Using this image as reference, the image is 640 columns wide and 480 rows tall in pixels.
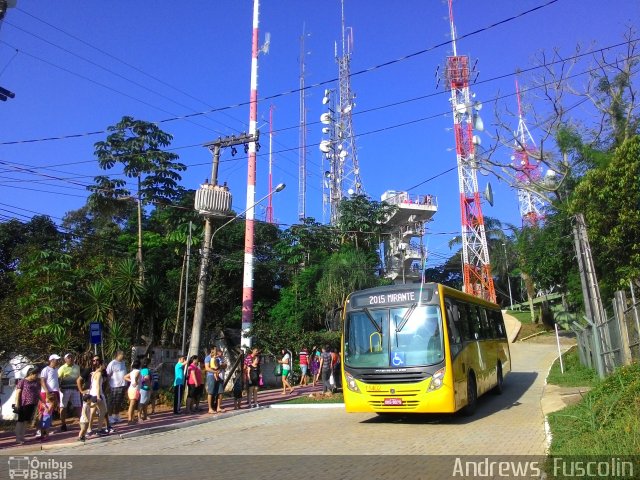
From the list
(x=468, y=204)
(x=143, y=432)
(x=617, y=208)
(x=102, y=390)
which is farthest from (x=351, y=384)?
(x=468, y=204)

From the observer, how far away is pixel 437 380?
10961 mm

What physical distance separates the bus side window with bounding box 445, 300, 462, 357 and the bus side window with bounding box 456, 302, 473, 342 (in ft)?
1.26

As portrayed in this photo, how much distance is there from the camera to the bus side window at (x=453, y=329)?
453 inches

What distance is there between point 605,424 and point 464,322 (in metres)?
5.60

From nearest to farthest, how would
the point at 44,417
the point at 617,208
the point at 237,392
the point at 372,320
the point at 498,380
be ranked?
1. the point at 44,417
2. the point at 372,320
3. the point at 237,392
4. the point at 498,380
5. the point at 617,208

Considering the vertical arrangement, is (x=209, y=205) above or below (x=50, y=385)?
above

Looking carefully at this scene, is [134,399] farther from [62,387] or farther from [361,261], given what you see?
[361,261]

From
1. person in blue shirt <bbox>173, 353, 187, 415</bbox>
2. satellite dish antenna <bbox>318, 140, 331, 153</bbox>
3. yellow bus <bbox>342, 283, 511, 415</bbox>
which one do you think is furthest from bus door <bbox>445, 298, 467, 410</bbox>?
satellite dish antenna <bbox>318, 140, 331, 153</bbox>

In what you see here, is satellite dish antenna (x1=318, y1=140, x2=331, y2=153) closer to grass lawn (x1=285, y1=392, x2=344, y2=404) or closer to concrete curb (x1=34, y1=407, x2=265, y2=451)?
grass lawn (x1=285, y1=392, x2=344, y2=404)

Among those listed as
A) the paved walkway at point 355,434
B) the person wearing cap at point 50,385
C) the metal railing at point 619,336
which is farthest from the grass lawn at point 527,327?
the person wearing cap at point 50,385

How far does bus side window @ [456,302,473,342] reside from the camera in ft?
41.8

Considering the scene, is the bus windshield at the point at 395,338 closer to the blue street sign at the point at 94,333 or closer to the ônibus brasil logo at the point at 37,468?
the ônibus brasil logo at the point at 37,468

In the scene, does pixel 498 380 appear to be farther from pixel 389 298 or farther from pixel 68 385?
pixel 68 385

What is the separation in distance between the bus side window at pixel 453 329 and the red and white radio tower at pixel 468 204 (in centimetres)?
3186
